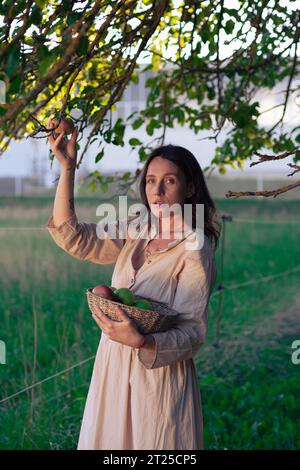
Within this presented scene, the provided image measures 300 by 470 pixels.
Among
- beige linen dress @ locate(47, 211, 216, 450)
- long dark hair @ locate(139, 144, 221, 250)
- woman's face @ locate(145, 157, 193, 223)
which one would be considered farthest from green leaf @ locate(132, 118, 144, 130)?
beige linen dress @ locate(47, 211, 216, 450)

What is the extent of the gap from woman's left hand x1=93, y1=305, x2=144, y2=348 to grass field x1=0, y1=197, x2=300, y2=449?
73.5 inches

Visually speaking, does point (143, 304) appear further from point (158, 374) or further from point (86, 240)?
point (86, 240)

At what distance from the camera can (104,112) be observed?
3.37m

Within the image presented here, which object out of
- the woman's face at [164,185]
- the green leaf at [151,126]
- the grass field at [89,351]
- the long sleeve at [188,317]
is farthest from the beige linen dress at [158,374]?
the green leaf at [151,126]

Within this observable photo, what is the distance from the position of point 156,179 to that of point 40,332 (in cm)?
340

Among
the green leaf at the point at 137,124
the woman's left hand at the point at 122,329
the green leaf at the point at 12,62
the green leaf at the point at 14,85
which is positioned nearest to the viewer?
the green leaf at the point at 12,62

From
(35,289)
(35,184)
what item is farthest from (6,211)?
(35,184)

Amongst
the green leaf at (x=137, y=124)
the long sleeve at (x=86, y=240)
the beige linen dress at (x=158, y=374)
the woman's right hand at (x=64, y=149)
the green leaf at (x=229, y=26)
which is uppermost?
the green leaf at (x=229, y=26)

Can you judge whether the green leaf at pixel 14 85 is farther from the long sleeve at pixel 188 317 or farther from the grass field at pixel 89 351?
the grass field at pixel 89 351

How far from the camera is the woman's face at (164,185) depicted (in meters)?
2.74

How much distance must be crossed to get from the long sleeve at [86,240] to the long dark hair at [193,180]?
15 centimetres

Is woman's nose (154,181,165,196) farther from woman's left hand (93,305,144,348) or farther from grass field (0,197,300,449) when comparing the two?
grass field (0,197,300,449)

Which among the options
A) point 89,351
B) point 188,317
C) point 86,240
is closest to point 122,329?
point 188,317

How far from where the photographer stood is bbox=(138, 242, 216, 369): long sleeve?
98.3 inches
